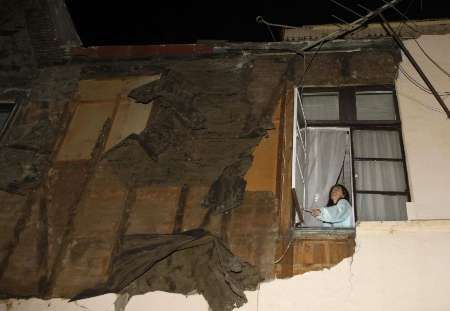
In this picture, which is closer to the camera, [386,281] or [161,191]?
[386,281]

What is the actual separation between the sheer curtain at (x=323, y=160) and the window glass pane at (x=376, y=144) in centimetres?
17

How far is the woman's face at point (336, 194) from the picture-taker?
16.7ft

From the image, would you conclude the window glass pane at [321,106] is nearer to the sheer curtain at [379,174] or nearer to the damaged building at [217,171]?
the damaged building at [217,171]

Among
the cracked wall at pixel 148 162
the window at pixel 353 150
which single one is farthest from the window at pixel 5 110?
the window at pixel 353 150

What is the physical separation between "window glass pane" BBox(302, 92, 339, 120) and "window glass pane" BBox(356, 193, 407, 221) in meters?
1.36

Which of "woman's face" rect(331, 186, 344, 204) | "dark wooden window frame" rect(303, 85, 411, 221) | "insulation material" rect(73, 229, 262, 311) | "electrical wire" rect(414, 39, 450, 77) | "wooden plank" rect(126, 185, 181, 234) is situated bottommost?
"insulation material" rect(73, 229, 262, 311)

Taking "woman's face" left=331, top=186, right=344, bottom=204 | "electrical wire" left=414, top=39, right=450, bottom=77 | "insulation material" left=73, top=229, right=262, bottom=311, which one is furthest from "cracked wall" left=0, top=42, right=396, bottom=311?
"woman's face" left=331, top=186, right=344, bottom=204

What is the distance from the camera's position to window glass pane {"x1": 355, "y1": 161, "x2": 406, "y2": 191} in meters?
5.17

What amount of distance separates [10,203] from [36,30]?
121 inches

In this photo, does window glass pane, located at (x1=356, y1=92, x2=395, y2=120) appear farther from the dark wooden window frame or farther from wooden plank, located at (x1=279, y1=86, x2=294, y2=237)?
wooden plank, located at (x1=279, y1=86, x2=294, y2=237)

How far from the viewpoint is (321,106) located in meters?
6.15

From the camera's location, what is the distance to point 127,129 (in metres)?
5.95

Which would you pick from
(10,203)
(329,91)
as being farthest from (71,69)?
(329,91)

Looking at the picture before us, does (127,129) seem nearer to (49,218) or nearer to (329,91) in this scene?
(49,218)
